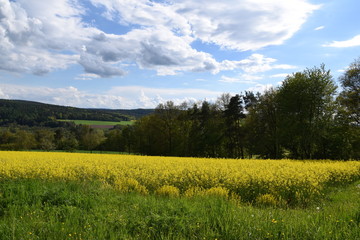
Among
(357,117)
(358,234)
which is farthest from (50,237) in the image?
(357,117)

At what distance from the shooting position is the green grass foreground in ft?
15.3

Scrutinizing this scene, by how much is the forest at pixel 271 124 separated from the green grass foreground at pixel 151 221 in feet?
76.4

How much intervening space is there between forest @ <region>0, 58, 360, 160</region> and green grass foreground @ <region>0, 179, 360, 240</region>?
76.4 feet

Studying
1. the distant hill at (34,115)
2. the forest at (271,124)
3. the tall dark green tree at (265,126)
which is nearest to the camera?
the forest at (271,124)

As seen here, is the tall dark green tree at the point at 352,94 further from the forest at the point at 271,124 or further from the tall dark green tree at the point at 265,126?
the tall dark green tree at the point at 265,126

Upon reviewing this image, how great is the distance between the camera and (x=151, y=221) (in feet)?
17.1

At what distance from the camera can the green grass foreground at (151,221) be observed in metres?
4.67

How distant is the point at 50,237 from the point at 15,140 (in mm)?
81667

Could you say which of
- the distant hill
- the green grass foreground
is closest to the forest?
the green grass foreground

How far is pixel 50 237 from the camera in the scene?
461 cm

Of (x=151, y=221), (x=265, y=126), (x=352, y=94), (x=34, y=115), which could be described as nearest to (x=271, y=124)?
(x=265, y=126)

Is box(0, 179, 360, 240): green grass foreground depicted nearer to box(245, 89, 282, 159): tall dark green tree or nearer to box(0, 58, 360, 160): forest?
box(0, 58, 360, 160): forest

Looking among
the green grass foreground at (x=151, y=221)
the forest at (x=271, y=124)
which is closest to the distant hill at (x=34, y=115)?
the forest at (x=271, y=124)

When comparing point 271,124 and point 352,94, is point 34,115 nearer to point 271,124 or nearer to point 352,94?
point 271,124
